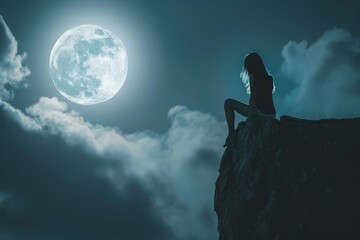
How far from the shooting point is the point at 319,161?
644 cm

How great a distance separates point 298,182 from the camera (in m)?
6.55

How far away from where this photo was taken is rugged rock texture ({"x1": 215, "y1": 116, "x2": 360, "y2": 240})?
6.03 m

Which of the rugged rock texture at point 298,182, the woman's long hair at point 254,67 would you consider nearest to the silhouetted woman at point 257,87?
the woman's long hair at point 254,67

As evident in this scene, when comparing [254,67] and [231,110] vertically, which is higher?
[254,67]

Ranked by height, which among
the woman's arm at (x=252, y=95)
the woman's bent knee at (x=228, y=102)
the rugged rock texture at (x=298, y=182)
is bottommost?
the rugged rock texture at (x=298, y=182)

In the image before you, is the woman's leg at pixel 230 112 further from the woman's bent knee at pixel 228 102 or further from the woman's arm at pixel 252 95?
the woman's arm at pixel 252 95

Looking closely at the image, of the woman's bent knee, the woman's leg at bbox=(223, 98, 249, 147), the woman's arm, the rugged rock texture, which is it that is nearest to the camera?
the rugged rock texture

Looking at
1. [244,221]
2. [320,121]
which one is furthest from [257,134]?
[244,221]

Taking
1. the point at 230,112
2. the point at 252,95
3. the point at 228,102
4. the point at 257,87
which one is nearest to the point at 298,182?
the point at 252,95

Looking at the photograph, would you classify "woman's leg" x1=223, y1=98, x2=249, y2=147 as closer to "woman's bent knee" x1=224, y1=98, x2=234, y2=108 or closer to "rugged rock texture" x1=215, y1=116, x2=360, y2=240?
"woman's bent knee" x1=224, y1=98, x2=234, y2=108

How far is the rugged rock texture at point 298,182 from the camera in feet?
19.8

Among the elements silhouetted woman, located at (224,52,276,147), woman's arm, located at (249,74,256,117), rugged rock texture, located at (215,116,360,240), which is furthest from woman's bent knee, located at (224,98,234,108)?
rugged rock texture, located at (215,116,360,240)

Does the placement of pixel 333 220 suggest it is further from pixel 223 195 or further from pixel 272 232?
pixel 223 195

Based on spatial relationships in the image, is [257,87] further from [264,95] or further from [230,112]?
[230,112]
